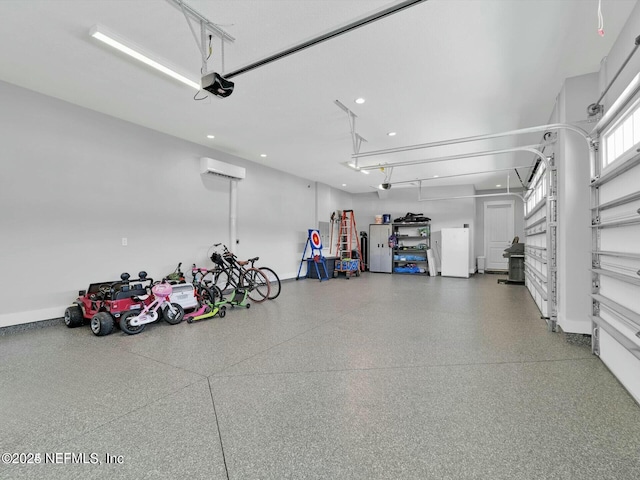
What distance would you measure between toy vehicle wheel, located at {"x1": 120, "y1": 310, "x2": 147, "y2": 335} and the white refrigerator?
8753mm

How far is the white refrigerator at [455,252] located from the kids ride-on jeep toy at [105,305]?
8.61m

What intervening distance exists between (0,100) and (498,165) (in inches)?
367

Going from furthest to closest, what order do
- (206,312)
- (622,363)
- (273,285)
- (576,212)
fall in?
(273,285), (206,312), (576,212), (622,363)

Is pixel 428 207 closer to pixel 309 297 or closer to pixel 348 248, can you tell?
pixel 348 248

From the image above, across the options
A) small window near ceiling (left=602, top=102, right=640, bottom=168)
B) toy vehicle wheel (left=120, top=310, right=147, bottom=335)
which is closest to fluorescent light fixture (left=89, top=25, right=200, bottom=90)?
toy vehicle wheel (left=120, top=310, right=147, bottom=335)

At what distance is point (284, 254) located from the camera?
8.52m

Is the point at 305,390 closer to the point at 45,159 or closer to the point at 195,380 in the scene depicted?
the point at 195,380

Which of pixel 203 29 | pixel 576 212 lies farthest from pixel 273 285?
pixel 576 212

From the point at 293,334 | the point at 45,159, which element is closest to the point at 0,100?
the point at 45,159

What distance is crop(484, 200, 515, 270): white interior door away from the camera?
35.5 feet

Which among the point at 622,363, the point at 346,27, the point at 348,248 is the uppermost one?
the point at 346,27

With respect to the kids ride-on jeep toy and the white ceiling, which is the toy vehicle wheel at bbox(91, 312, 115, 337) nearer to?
the kids ride-on jeep toy

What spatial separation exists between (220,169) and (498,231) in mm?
9923

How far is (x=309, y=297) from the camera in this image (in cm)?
631
